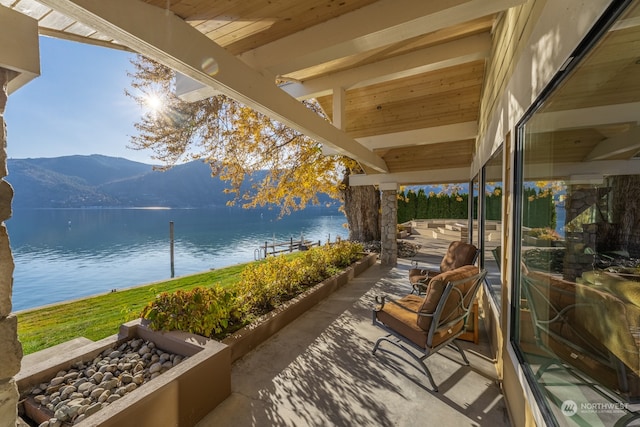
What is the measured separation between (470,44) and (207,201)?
97.5 meters

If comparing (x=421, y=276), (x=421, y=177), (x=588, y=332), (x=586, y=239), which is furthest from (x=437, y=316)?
(x=421, y=177)

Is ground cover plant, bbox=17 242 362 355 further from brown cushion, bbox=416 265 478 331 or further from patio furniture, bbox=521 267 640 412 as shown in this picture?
patio furniture, bbox=521 267 640 412

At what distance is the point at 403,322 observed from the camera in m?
2.77

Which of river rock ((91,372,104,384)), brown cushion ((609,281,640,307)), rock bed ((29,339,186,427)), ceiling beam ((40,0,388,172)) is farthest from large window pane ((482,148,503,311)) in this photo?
river rock ((91,372,104,384))

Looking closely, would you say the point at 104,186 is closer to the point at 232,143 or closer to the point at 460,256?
the point at 232,143

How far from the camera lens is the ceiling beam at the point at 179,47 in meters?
1.37

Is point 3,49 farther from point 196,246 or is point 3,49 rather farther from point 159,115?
point 196,246

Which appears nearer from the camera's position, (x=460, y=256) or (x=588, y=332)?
(x=588, y=332)

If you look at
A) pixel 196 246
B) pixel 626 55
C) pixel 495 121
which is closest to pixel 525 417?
pixel 626 55

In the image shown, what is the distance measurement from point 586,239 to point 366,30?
2.09m

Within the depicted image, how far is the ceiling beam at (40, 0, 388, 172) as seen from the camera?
1.37 m

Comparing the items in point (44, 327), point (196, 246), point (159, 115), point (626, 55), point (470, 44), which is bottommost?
point (196, 246)

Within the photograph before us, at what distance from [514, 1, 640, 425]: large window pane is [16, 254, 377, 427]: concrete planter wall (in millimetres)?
2307

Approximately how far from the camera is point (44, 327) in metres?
4.31
